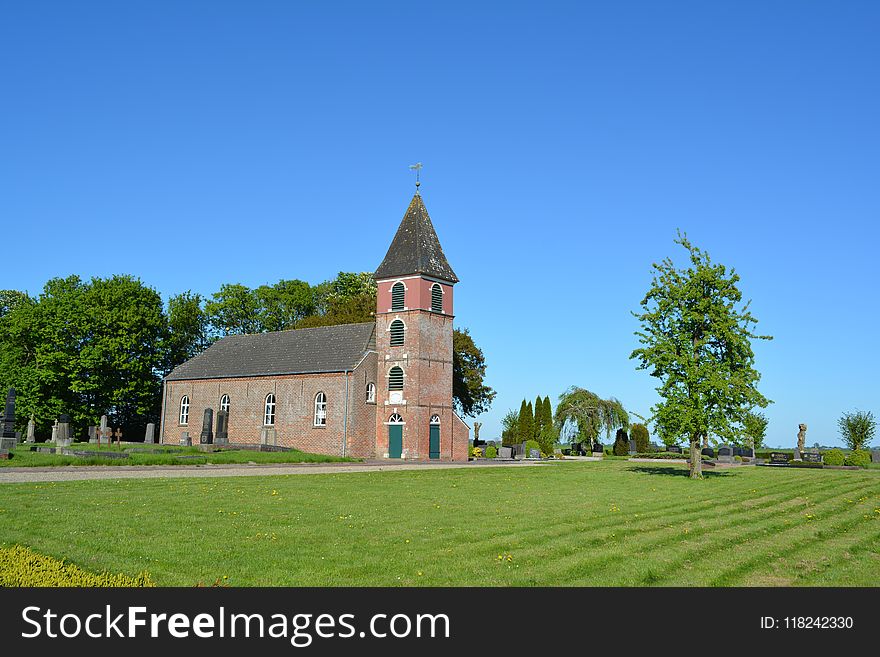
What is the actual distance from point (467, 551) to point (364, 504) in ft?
19.7

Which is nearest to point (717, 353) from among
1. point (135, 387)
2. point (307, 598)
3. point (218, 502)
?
point (218, 502)

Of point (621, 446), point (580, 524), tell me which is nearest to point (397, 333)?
point (621, 446)

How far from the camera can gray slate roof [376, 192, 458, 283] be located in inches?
1829

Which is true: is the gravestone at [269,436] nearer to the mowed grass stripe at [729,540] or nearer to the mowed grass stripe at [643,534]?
the mowed grass stripe at [643,534]

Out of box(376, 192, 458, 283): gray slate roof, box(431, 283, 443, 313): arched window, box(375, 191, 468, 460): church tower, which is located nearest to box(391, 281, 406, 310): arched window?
box(375, 191, 468, 460): church tower

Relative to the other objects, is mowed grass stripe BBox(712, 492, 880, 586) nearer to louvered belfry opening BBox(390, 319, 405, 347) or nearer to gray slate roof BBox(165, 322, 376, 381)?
louvered belfry opening BBox(390, 319, 405, 347)

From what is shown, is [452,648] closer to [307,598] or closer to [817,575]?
[307,598]

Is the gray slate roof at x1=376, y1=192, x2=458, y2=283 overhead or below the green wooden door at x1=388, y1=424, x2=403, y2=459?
overhead

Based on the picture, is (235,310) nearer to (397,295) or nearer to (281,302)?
(281,302)

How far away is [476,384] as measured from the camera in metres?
59.8

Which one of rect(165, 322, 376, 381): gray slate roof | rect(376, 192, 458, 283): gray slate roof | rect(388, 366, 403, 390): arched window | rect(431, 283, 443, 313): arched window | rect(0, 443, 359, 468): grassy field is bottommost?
rect(0, 443, 359, 468): grassy field

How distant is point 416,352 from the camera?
4575 centimetres

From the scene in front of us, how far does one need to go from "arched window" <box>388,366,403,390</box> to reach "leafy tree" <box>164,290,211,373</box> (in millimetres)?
29581

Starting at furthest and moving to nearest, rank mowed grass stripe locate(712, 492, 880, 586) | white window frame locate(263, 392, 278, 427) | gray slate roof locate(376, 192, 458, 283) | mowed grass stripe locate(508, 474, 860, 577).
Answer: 1. white window frame locate(263, 392, 278, 427)
2. gray slate roof locate(376, 192, 458, 283)
3. mowed grass stripe locate(508, 474, 860, 577)
4. mowed grass stripe locate(712, 492, 880, 586)
